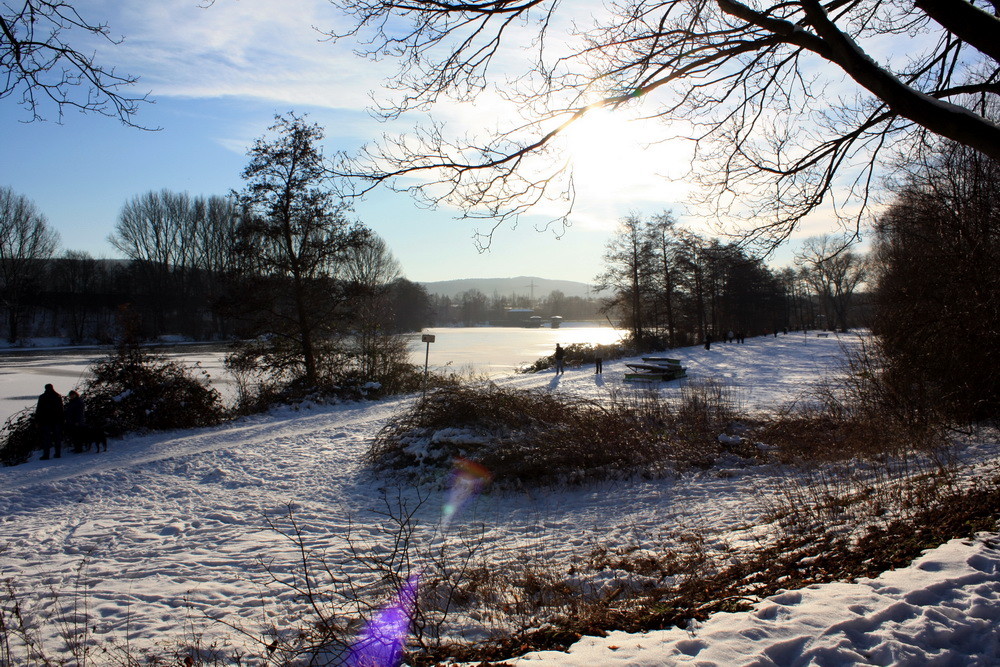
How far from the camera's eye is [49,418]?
11.7 metres

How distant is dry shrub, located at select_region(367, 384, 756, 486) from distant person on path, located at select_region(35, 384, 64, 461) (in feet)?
23.1

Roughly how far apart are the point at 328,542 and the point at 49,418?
29.8 feet

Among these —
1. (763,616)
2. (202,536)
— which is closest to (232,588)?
(202,536)

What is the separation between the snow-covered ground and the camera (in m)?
3.10

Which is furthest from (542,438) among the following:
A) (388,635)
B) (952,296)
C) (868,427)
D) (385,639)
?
(952,296)

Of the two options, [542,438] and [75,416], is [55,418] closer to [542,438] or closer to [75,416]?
[75,416]

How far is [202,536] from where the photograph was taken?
23.1 ft

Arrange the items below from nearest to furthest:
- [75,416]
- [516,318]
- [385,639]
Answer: [385,639], [75,416], [516,318]

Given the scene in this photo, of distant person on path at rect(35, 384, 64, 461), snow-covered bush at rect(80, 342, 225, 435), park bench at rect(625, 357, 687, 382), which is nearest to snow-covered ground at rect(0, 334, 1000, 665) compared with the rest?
distant person on path at rect(35, 384, 64, 461)

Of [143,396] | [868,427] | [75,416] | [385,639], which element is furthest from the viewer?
[143,396]

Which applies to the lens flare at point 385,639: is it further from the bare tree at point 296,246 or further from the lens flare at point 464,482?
the bare tree at point 296,246

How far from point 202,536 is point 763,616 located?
21.9 feet

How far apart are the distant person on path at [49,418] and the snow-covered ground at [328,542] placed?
0.67 meters

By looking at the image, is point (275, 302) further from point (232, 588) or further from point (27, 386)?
point (232, 588)
